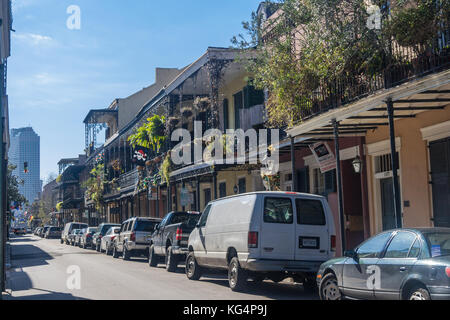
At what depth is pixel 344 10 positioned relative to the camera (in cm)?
1570

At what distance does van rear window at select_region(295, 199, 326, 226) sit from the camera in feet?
42.1

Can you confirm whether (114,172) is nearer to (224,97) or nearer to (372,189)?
(224,97)

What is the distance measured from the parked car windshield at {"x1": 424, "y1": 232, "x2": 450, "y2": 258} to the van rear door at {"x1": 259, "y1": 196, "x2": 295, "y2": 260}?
4.35m

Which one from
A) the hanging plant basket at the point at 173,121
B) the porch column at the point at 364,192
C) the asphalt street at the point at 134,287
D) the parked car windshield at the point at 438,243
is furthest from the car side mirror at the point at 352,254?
the hanging plant basket at the point at 173,121

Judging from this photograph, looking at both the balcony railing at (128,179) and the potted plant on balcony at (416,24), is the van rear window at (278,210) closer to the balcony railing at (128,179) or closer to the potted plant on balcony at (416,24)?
the potted plant on balcony at (416,24)

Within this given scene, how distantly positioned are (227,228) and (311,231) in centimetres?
200

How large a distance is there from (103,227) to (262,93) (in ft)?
50.2

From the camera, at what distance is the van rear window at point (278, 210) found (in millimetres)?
12508

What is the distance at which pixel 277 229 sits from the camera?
1249cm

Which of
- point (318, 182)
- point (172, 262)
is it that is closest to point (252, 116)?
point (318, 182)

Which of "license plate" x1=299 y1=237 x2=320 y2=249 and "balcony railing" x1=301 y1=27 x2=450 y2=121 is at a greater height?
"balcony railing" x1=301 y1=27 x2=450 y2=121

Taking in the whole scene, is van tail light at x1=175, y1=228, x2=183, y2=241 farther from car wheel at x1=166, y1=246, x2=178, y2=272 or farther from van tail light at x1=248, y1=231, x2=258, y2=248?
A: van tail light at x1=248, y1=231, x2=258, y2=248

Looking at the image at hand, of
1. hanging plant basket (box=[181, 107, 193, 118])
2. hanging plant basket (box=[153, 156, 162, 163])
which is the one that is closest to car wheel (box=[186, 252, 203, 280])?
hanging plant basket (box=[181, 107, 193, 118])

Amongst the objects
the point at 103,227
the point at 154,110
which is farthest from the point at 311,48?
the point at 103,227
